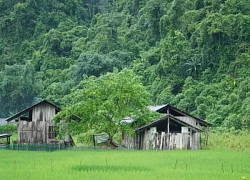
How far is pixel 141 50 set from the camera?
69.4 metres

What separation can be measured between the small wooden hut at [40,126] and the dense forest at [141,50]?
47.8ft

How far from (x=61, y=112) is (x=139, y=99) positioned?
500 centimetres

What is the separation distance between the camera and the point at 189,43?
191 feet

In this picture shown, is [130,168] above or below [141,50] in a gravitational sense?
below

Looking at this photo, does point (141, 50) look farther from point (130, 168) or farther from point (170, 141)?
point (130, 168)

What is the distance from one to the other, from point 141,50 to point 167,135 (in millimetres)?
37289

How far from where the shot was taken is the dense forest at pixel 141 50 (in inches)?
2035

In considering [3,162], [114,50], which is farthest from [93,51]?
[3,162]

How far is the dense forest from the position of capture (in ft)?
170

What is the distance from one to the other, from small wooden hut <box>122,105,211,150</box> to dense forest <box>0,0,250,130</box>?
8112 mm

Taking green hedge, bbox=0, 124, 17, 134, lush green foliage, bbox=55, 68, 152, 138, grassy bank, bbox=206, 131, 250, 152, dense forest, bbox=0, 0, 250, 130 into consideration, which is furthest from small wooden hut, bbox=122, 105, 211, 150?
green hedge, bbox=0, 124, 17, 134

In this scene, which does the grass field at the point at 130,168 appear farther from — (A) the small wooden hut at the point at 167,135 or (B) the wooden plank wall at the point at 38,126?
(B) the wooden plank wall at the point at 38,126

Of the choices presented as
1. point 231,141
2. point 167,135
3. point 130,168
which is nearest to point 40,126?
point 167,135

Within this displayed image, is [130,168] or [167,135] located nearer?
[130,168]
